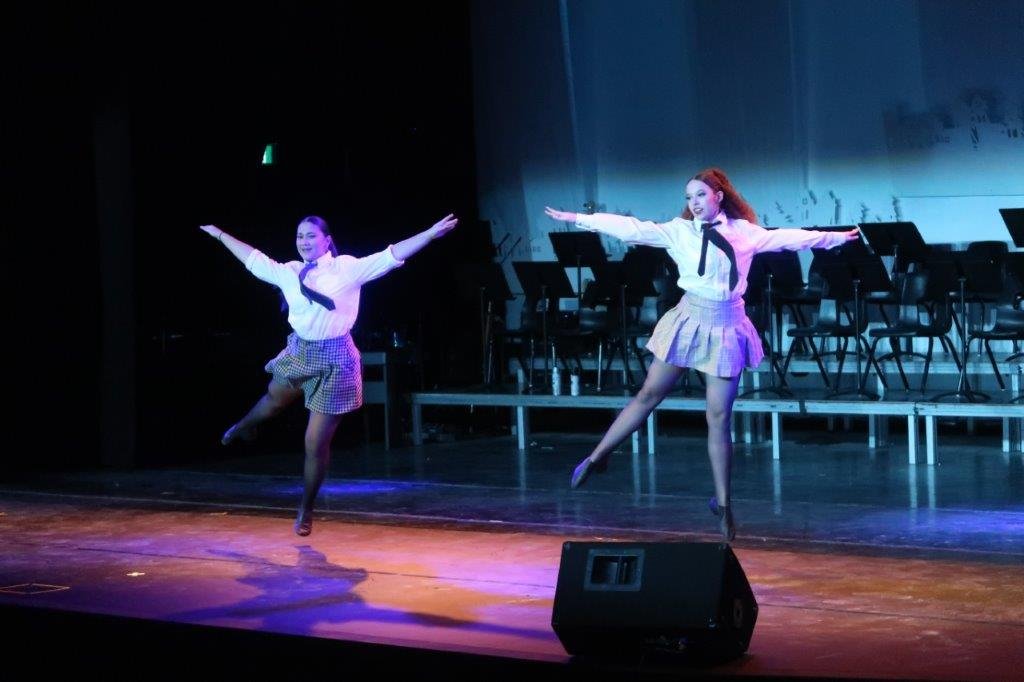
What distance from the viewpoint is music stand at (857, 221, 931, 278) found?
33.9 ft

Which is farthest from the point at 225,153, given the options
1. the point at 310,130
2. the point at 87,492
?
the point at 87,492

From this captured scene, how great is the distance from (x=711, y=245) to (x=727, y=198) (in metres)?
0.27

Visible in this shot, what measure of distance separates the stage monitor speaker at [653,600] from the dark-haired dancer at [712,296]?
1916mm

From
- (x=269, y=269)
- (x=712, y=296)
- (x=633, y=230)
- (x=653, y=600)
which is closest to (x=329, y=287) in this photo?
(x=269, y=269)

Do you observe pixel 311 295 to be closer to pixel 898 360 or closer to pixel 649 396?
pixel 649 396

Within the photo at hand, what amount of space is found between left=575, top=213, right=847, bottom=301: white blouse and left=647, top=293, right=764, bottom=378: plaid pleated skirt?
0.06 meters

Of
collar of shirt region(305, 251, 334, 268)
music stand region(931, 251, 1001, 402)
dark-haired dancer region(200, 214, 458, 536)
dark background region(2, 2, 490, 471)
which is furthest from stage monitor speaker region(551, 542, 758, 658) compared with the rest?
dark background region(2, 2, 490, 471)

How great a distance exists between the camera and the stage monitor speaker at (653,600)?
4.13m

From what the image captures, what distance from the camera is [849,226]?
1143 cm

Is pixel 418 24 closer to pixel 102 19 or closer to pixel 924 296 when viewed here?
pixel 102 19

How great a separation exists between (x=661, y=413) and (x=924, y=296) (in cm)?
318

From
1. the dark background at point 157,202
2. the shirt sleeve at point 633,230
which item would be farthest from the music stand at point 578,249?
the shirt sleeve at point 633,230

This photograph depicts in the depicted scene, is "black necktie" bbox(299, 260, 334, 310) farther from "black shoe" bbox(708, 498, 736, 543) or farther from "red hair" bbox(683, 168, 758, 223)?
"black shoe" bbox(708, 498, 736, 543)

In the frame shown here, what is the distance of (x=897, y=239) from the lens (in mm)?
10461
